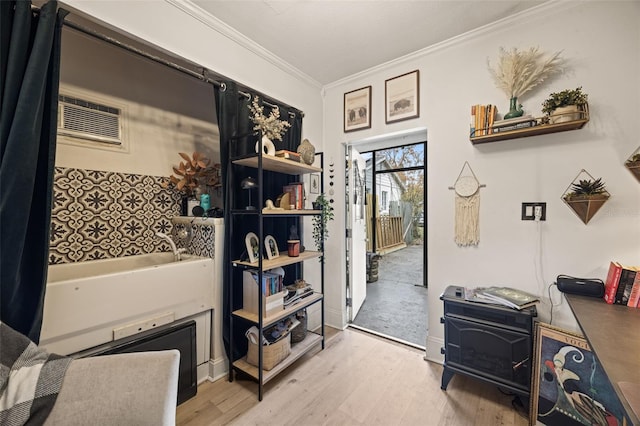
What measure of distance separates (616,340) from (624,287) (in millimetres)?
640

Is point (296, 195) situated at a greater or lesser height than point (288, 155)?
lesser

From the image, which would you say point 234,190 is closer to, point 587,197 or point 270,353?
point 270,353

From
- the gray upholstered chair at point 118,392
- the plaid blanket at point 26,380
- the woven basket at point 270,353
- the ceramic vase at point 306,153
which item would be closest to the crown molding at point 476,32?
the ceramic vase at point 306,153

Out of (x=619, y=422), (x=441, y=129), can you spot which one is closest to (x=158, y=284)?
(x=441, y=129)

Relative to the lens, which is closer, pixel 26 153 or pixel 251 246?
pixel 26 153

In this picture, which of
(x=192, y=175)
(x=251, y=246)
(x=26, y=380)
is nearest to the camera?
(x=26, y=380)

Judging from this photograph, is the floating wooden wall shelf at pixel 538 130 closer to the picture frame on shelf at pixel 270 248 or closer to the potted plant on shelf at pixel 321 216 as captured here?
the potted plant on shelf at pixel 321 216

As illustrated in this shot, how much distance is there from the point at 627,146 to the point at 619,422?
1.55 meters

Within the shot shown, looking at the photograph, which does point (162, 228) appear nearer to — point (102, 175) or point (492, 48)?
point (102, 175)

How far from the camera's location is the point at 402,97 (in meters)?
2.38

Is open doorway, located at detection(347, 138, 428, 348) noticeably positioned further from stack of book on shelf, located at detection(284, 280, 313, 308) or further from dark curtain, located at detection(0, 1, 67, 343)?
dark curtain, located at detection(0, 1, 67, 343)

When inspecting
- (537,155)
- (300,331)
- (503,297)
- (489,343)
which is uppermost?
(537,155)

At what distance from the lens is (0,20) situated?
1103 mm

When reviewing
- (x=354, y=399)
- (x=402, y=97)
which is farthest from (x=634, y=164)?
(x=354, y=399)
